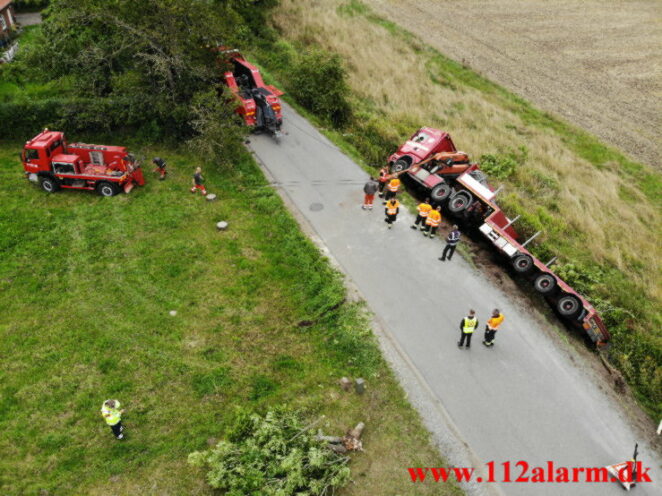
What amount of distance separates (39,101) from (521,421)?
21.0m

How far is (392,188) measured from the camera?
56.2ft

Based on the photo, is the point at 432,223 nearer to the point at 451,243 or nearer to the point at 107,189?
the point at 451,243

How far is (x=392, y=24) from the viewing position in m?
36.9

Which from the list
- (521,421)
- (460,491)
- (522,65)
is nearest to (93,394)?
(460,491)

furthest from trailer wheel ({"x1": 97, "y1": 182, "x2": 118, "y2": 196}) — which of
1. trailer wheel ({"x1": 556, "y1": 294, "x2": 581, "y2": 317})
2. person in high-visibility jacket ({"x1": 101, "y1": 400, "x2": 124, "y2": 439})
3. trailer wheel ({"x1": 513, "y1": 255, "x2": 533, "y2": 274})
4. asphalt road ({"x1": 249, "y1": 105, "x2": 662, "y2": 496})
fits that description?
trailer wheel ({"x1": 556, "y1": 294, "x2": 581, "y2": 317})

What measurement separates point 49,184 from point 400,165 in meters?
12.9

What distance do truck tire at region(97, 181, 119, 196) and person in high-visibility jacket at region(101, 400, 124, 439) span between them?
9.56 meters

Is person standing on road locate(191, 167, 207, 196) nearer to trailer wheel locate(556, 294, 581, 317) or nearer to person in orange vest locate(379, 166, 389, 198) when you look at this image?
person in orange vest locate(379, 166, 389, 198)

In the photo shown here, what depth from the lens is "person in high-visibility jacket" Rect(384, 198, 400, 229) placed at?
52.4 feet

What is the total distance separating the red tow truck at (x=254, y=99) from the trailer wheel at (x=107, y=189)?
6211 mm

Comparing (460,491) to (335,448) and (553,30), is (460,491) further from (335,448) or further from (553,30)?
(553,30)

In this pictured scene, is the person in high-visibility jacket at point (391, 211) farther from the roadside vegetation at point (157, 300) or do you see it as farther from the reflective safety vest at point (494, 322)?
the reflective safety vest at point (494, 322)

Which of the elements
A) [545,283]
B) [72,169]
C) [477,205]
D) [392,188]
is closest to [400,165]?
[392,188]

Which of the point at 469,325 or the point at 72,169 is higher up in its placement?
the point at 469,325
